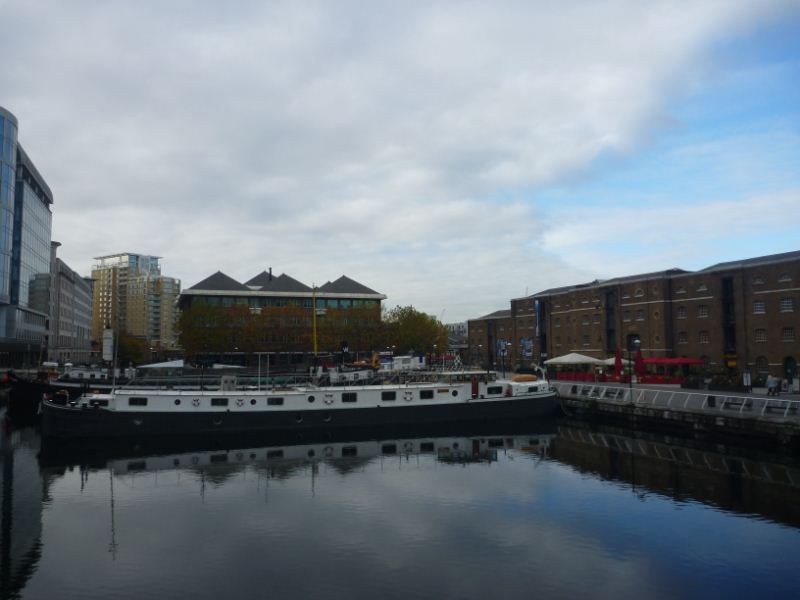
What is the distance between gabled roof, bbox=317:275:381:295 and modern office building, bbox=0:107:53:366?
145 ft

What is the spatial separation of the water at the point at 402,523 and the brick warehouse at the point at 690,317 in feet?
97.3

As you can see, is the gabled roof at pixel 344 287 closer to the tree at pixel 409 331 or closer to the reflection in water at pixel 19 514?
the tree at pixel 409 331

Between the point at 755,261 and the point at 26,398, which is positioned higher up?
the point at 755,261

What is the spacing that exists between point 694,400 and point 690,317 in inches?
1112

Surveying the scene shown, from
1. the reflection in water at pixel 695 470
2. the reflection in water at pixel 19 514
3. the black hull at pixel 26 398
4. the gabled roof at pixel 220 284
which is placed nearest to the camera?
the reflection in water at pixel 19 514

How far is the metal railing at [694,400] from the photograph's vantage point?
113ft

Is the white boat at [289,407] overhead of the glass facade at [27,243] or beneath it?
beneath

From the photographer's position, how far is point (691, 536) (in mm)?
20281

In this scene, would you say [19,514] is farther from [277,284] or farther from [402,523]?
[277,284]

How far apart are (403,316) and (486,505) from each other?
73.9 m

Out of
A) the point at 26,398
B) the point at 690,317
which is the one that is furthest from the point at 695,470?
the point at 26,398

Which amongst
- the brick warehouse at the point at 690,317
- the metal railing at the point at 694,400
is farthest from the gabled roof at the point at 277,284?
the metal railing at the point at 694,400

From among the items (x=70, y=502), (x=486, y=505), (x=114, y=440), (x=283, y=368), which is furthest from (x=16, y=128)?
(x=486, y=505)

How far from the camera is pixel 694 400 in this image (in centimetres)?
4103
